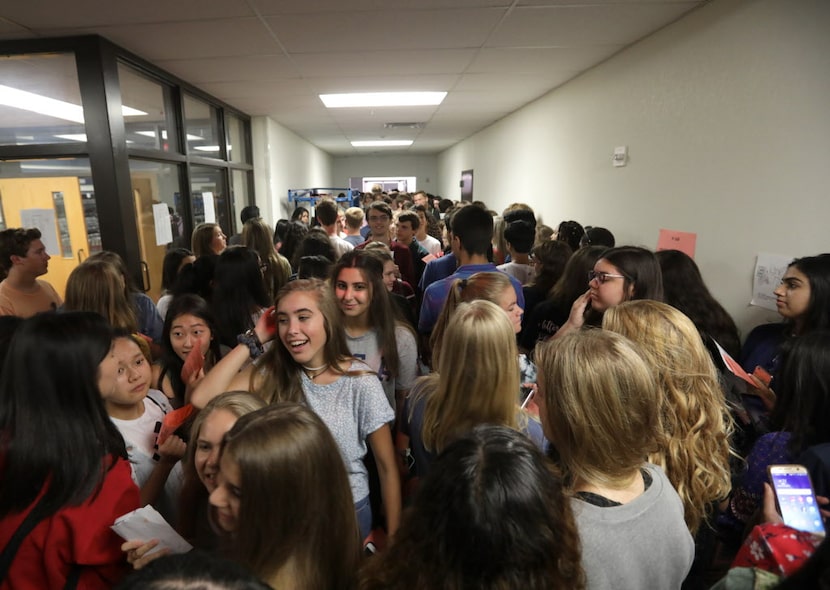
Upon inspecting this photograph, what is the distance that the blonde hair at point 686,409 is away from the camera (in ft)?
4.33

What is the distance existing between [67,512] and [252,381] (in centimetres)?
72

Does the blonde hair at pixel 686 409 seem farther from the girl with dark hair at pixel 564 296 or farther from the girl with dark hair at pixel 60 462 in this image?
the girl with dark hair at pixel 60 462

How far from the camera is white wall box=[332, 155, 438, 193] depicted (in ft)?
56.2

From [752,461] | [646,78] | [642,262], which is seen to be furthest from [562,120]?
[752,461]

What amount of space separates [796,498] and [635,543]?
533 mm

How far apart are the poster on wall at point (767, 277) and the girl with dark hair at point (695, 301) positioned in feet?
1.15

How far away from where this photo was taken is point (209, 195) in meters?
5.92

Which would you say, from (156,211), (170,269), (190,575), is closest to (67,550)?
(190,575)

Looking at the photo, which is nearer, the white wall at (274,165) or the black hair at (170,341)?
the black hair at (170,341)

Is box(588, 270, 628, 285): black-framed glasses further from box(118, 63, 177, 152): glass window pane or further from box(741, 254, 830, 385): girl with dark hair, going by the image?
box(118, 63, 177, 152): glass window pane

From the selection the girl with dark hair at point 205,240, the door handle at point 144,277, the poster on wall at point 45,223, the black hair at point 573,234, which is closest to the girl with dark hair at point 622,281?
the black hair at point 573,234

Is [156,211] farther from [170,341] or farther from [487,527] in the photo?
[487,527]

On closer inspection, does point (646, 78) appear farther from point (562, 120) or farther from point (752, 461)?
point (752, 461)

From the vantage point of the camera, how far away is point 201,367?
2041mm
